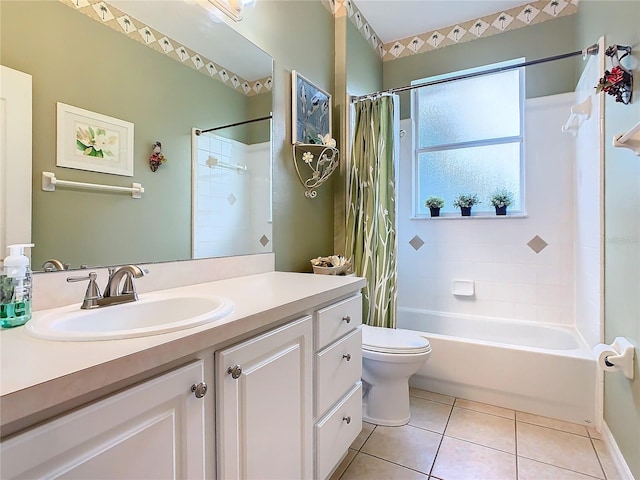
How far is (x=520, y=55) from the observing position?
104 inches

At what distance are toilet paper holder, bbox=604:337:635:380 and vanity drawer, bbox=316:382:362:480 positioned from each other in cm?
106

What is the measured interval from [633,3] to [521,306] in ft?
6.47

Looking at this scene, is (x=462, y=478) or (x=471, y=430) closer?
(x=462, y=478)

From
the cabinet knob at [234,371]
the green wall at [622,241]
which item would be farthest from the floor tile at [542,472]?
the cabinet knob at [234,371]

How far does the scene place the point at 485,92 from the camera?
281 centimetres

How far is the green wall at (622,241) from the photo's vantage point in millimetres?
1305

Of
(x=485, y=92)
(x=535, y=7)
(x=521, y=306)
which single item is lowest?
(x=521, y=306)

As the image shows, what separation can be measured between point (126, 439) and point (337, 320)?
84 centimetres

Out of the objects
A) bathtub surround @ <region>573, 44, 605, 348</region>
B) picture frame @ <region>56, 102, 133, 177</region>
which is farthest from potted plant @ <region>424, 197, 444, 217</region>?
picture frame @ <region>56, 102, 133, 177</region>

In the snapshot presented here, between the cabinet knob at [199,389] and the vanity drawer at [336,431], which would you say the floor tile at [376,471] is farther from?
the cabinet knob at [199,389]

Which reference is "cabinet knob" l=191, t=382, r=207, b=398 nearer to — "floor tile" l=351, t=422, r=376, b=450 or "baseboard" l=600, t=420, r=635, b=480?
"floor tile" l=351, t=422, r=376, b=450

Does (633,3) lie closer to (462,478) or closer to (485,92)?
(485,92)

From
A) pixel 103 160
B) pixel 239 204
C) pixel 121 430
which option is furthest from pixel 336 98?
pixel 121 430

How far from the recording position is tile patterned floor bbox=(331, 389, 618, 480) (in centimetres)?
148
